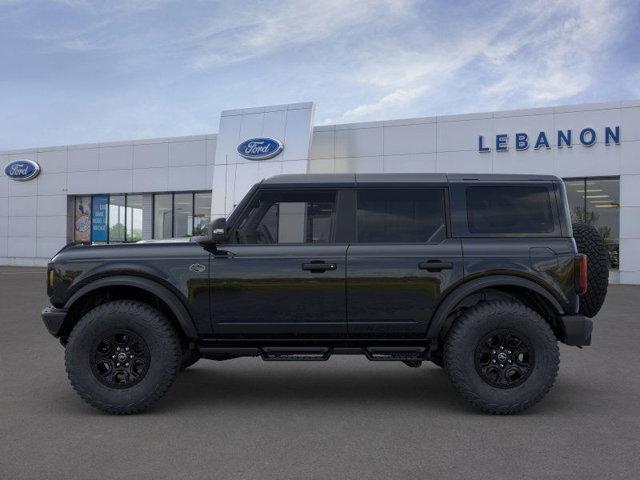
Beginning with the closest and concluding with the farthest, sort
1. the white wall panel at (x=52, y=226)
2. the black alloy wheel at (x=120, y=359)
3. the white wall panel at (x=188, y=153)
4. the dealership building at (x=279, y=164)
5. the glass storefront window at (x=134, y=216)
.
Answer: the black alloy wheel at (x=120, y=359) → the dealership building at (x=279, y=164) → the white wall panel at (x=188, y=153) → the glass storefront window at (x=134, y=216) → the white wall panel at (x=52, y=226)

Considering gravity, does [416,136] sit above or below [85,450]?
above

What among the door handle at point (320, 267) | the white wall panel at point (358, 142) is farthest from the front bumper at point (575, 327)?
the white wall panel at point (358, 142)

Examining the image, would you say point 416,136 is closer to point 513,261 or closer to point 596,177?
point 596,177

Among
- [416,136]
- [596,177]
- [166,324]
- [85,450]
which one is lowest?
[85,450]

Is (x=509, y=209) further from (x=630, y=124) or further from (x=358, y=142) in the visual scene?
(x=358, y=142)

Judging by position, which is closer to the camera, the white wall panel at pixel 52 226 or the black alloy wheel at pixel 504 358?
the black alloy wheel at pixel 504 358

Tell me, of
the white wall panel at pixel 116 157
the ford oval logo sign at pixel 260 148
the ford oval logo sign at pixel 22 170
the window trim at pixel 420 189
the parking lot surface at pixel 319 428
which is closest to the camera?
the parking lot surface at pixel 319 428

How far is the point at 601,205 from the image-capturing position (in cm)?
2241

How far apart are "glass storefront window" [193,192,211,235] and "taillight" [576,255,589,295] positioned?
25020mm

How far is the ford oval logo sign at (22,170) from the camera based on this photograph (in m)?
32.6

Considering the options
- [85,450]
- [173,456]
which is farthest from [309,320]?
[85,450]

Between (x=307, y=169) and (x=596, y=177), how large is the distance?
34.1 feet

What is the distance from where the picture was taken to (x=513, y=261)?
5.22 m

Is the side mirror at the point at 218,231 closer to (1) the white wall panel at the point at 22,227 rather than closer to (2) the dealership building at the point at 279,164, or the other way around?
(2) the dealership building at the point at 279,164
